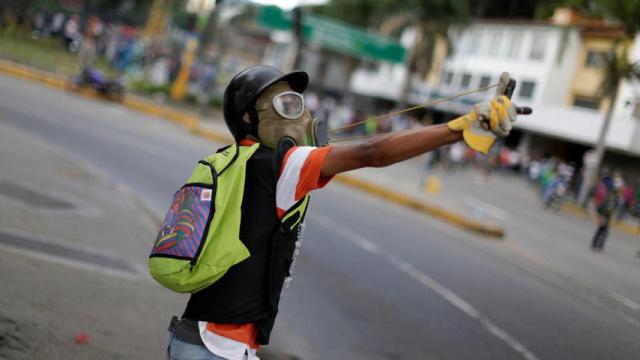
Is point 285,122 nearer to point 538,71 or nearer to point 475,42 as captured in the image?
point 538,71

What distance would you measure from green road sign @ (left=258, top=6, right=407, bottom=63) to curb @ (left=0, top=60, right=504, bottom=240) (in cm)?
415

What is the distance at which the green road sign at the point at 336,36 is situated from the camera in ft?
75.6

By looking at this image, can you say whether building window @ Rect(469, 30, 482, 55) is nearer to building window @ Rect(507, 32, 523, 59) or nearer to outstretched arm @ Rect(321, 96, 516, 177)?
building window @ Rect(507, 32, 523, 59)

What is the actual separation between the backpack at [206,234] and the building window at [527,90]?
40.1 metres

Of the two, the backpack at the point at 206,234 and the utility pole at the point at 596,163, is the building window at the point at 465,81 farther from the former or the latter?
the backpack at the point at 206,234

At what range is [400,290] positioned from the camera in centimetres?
784

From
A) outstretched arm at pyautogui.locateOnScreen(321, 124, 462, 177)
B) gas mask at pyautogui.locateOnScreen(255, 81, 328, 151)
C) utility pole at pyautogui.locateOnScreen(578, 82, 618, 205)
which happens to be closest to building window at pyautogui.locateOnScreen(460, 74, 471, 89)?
utility pole at pyautogui.locateOnScreen(578, 82, 618, 205)

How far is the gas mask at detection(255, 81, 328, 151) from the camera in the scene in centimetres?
260

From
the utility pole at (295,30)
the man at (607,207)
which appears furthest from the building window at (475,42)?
the man at (607,207)

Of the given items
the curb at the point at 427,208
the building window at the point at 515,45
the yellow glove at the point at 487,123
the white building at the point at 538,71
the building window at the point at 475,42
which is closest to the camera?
the yellow glove at the point at 487,123

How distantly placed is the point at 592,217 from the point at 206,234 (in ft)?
57.3

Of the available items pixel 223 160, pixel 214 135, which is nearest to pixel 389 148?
pixel 223 160

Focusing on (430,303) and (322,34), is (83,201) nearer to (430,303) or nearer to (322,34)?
(430,303)

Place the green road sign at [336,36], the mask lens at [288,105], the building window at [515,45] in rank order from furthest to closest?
1. the building window at [515,45]
2. the green road sign at [336,36]
3. the mask lens at [288,105]
